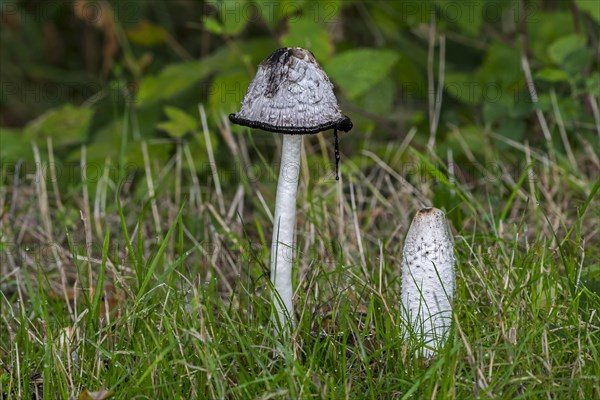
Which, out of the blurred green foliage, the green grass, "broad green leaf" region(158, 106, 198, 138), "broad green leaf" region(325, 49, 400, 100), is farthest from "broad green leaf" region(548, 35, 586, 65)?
"broad green leaf" region(158, 106, 198, 138)

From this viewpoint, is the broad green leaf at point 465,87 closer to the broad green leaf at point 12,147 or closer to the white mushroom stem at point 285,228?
the white mushroom stem at point 285,228

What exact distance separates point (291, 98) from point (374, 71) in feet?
6.35

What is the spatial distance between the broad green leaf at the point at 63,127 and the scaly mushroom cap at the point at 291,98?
2.30 meters

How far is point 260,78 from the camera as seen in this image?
2.51 meters

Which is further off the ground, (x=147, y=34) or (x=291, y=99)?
(x=147, y=34)

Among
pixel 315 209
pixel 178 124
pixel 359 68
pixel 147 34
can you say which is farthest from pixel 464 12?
pixel 147 34

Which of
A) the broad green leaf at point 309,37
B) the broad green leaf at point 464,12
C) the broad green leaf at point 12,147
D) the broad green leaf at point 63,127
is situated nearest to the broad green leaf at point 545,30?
the broad green leaf at point 464,12

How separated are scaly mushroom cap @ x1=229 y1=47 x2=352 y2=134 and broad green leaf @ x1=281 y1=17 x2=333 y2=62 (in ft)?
5.59

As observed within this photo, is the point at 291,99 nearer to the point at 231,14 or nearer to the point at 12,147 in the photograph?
the point at 231,14

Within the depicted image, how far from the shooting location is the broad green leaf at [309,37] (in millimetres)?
4176

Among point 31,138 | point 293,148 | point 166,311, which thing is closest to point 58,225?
point 31,138

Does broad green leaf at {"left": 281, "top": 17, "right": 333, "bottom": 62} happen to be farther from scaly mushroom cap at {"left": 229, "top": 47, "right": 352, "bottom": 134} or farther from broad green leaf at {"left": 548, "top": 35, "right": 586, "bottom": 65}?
scaly mushroom cap at {"left": 229, "top": 47, "right": 352, "bottom": 134}

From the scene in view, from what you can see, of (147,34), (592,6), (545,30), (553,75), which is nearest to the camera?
(592,6)

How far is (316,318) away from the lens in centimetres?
293
